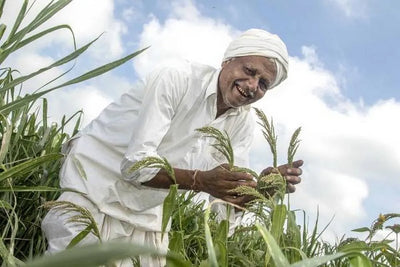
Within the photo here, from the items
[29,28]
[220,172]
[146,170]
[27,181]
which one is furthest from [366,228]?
[27,181]

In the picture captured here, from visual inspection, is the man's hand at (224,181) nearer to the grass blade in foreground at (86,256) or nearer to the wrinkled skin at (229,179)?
the wrinkled skin at (229,179)

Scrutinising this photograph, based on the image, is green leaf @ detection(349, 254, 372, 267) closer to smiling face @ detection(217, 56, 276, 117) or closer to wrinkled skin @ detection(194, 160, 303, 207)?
wrinkled skin @ detection(194, 160, 303, 207)

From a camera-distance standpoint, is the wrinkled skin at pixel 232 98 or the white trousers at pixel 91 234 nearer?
the wrinkled skin at pixel 232 98

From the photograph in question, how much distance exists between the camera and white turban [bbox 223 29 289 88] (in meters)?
2.86

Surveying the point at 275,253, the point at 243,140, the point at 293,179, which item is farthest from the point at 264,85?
the point at 275,253

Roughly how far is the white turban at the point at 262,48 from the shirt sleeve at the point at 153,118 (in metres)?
0.27

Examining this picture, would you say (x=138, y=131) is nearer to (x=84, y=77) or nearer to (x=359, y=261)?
(x=84, y=77)

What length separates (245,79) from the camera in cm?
277

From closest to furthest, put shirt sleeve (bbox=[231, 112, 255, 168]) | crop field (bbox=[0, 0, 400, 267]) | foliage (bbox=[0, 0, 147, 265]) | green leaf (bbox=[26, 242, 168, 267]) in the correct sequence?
green leaf (bbox=[26, 242, 168, 267]), crop field (bbox=[0, 0, 400, 267]), foliage (bbox=[0, 0, 147, 265]), shirt sleeve (bbox=[231, 112, 255, 168])

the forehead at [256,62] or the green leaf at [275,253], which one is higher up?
the forehead at [256,62]

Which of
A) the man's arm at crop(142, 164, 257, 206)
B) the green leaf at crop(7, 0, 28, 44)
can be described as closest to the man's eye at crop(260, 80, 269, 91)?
the man's arm at crop(142, 164, 257, 206)

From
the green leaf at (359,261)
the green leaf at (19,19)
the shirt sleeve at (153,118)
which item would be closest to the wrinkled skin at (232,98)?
the shirt sleeve at (153,118)

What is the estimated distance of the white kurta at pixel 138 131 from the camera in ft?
8.91

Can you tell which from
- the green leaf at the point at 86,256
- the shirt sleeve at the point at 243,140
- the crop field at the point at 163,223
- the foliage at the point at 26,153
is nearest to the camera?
the green leaf at the point at 86,256
